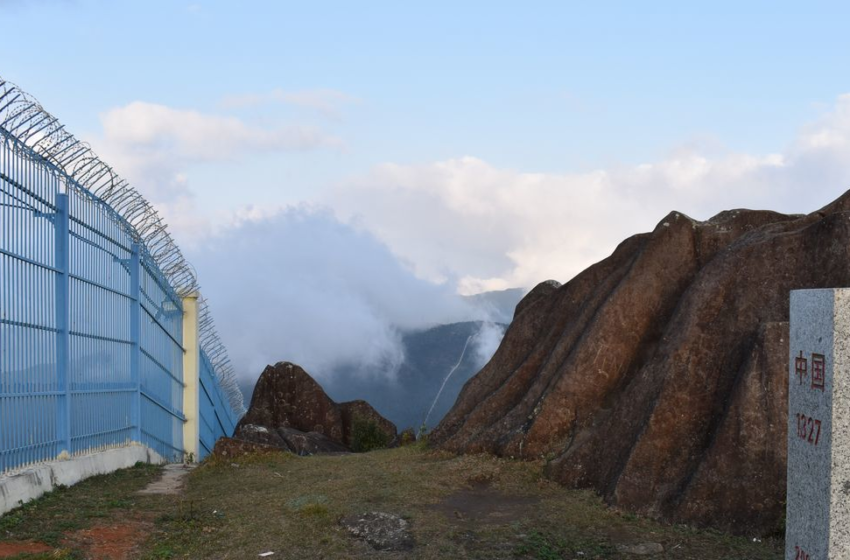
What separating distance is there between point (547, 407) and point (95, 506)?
6.32 meters

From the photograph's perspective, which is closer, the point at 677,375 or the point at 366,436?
the point at 677,375

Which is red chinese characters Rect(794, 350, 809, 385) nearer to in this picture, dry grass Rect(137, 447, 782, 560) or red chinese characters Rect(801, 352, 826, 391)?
red chinese characters Rect(801, 352, 826, 391)

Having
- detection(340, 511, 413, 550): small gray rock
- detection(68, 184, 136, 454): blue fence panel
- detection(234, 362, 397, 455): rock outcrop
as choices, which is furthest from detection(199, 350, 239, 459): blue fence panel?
detection(340, 511, 413, 550): small gray rock

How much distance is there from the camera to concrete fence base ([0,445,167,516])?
31.6 feet

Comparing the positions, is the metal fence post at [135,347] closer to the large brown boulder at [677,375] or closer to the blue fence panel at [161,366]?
the blue fence panel at [161,366]

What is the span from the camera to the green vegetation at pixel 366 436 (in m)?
24.4

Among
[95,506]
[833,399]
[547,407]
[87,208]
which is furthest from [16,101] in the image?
[833,399]

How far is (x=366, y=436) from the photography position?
80.7 feet

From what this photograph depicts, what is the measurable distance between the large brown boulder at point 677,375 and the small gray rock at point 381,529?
2.67 meters

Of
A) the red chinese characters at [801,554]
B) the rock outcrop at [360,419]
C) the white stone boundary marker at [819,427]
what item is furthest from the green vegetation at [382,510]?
the rock outcrop at [360,419]

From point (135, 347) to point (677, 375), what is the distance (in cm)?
932

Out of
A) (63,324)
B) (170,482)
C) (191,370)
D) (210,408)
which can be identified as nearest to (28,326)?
(63,324)

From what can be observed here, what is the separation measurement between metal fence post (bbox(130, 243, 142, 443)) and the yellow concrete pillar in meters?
4.48

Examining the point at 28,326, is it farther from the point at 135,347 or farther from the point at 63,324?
the point at 135,347
